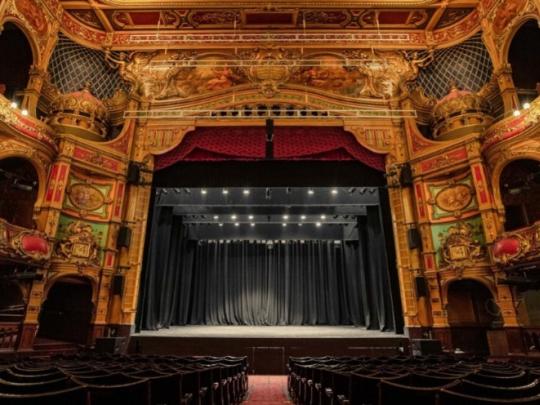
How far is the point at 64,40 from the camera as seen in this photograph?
481 inches

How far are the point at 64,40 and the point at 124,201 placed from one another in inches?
262

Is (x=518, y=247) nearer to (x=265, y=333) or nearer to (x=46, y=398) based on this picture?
(x=265, y=333)

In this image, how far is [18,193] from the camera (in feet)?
35.6

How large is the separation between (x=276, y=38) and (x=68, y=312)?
12703 mm

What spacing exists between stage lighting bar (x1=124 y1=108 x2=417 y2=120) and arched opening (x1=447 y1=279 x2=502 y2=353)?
628 cm

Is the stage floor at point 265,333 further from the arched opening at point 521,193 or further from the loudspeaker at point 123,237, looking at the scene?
the arched opening at point 521,193

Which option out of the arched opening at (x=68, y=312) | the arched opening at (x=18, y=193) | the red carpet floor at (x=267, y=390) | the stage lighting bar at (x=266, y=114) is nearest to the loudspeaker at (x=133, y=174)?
the stage lighting bar at (x=266, y=114)

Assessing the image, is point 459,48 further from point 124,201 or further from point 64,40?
point 64,40

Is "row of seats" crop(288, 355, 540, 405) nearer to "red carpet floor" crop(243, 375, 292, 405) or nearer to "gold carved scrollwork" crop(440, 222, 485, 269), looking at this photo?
"red carpet floor" crop(243, 375, 292, 405)

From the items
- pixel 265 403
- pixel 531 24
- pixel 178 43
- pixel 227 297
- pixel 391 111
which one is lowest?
pixel 265 403

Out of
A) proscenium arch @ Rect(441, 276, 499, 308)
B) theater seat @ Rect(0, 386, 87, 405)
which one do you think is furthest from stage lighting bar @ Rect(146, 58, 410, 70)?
theater seat @ Rect(0, 386, 87, 405)

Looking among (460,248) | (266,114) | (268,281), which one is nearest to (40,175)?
(266,114)

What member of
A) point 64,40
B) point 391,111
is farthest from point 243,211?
point 64,40

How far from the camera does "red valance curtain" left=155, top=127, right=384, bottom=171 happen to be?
39.0 ft
